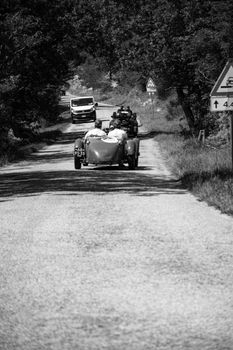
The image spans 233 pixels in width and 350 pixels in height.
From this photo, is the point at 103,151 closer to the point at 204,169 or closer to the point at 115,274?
the point at 204,169

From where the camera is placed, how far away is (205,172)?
18422 millimetres

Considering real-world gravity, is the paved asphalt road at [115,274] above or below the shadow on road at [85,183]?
above

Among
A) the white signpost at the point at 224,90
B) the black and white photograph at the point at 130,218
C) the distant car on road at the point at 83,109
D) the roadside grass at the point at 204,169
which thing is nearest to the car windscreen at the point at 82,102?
the distant car on road at the point at 83,109

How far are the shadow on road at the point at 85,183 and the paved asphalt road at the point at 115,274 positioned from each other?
1.35 metres

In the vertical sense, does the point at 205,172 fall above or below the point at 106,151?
below

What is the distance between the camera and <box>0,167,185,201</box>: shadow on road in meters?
15.9

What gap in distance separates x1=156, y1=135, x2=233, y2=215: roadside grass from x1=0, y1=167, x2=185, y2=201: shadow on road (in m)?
0.46

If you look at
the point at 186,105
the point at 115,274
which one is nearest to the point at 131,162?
the point at 115,274

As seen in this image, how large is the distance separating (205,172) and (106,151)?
451cm

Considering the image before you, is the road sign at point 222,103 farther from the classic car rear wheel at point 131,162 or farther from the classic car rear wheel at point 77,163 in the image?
the classic car rear wheel at point 77,163

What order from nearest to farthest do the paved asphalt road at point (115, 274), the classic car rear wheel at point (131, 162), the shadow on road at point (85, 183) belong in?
the paved asphalt road at point (115, 274) < the shadow on road at point (85, 183) < the classic car rear wheel at point (131, 162)

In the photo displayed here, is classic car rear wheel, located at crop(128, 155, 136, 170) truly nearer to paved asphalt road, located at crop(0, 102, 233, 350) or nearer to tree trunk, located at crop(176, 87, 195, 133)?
paved asphalt road, located at crop(0, 102, 233, 350)

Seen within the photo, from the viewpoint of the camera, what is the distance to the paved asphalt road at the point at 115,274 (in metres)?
5.05

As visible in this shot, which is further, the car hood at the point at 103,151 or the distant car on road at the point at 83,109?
the distant car on road at the point at 83,109
